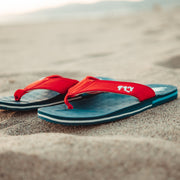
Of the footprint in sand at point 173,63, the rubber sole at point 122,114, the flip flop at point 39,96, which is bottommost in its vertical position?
the footprint in sand at point 173,63

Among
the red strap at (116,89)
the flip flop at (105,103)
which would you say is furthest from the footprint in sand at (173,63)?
the red strap at (116,89)

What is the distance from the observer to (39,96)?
1076mm

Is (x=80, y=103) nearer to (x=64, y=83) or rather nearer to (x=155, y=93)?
(x=64, y=83)

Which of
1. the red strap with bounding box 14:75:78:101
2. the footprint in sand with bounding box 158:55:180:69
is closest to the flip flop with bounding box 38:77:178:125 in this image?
the red strap with bounding box 14:75:78:101

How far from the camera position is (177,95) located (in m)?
1.08

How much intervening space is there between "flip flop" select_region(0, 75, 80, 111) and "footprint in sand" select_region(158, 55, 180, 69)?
3.36 feet

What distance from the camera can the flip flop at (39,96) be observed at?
1003 mm

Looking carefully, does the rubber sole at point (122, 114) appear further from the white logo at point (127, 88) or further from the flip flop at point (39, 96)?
the flip flop at point (39, 96)

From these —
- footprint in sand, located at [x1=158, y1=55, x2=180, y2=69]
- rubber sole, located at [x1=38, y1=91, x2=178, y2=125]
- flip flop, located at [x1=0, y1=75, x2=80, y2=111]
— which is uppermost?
flip flop, located at [x1=0, y1=75, x2=80, y2=111]

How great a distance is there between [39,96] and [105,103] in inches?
12.7

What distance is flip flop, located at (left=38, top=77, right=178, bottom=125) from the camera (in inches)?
32.4

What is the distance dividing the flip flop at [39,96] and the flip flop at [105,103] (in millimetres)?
103

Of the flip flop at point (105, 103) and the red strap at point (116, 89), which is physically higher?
the red strap at point (116, 89)

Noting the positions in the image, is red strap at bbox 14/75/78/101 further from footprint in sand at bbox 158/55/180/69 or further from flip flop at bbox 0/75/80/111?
footprint in sand at bbox 158/55/180/69
